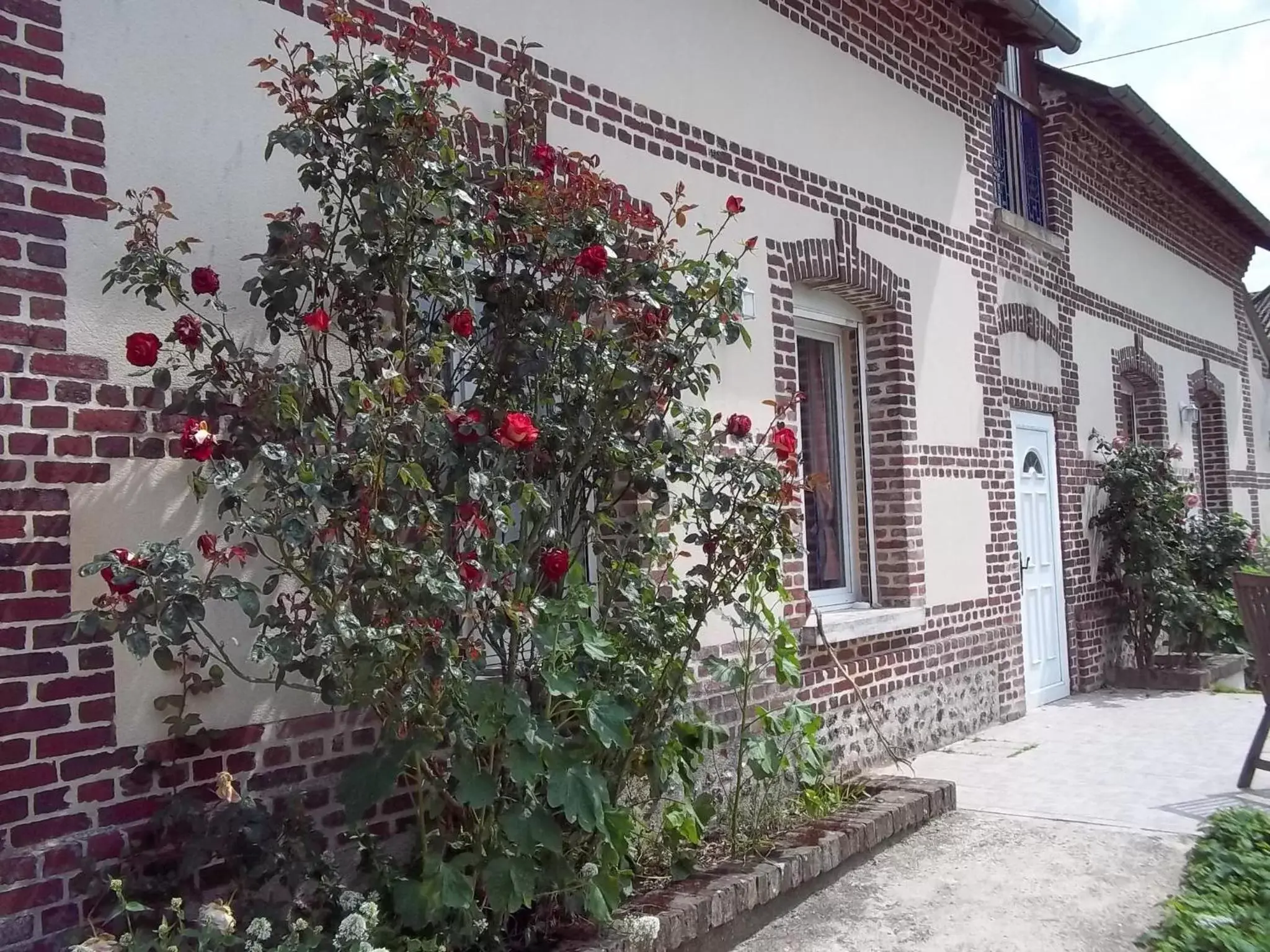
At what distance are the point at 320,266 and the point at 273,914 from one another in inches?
75.7

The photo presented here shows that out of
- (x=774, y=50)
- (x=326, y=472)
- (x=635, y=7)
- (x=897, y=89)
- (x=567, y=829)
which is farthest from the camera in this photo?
(x=897, y=89)

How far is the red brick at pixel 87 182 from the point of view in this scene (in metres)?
3.15

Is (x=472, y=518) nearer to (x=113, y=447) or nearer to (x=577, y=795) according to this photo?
(x=577, y=795)

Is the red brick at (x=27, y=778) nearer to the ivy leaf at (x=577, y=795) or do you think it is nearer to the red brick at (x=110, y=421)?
the red brick at (x=110, y=421)

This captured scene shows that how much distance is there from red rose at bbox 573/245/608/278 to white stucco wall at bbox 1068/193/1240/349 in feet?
25.0

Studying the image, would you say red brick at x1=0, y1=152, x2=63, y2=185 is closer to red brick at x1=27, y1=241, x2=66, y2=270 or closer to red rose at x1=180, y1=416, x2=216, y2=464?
red brick at x1=27, y1=241, x2=66, y2=270

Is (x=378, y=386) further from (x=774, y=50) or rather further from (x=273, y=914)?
(x=774, y=50)

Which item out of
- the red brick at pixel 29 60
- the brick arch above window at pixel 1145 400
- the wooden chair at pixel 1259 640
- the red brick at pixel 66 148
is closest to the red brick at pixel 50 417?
the red brick at pixel 66 148

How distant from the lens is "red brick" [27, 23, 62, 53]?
10.1 ft

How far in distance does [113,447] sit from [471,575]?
1.14m

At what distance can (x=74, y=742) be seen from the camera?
9.87ft

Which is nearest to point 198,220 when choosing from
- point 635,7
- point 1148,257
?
point 635,7

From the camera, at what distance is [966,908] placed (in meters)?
4.33

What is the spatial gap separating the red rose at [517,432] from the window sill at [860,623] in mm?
3171
